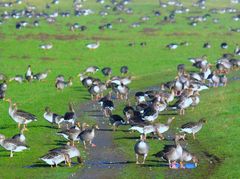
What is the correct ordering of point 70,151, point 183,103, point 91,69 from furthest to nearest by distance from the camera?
point 91,69 < point 183,103 < point 70,151

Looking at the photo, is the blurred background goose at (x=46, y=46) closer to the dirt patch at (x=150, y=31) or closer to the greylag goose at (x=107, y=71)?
the greylag goose at (x=107, y=71)

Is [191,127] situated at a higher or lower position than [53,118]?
higher

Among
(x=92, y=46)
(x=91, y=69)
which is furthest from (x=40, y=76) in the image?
(x=92, y=46)

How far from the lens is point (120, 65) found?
5847 centimetres

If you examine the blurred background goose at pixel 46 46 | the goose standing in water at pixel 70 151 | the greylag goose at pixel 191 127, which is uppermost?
the goose standing in water at pixel 70 151

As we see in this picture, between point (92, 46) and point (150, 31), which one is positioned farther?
point (150, 31)

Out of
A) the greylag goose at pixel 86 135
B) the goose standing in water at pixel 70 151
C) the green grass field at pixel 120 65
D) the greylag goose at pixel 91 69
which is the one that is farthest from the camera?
the greylag goose at pixel 91 69

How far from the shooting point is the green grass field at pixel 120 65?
28709 mm

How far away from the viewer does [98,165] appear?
2827 centimetres

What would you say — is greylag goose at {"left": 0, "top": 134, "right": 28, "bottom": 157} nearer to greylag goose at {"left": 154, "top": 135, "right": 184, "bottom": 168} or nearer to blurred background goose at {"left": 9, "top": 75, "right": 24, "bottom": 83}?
greylag goose at {"left": 154, "top": 135, "right": 184, "bottom": 168}

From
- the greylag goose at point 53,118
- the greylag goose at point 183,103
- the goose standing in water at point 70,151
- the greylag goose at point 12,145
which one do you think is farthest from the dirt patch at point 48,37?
the goose standing in water at point 70,151

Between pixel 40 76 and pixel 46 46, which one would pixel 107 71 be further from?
pixel 46 46

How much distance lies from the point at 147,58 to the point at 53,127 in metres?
27.2

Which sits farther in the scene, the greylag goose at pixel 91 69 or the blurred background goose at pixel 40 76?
the greylag goose at pixel 91 69
